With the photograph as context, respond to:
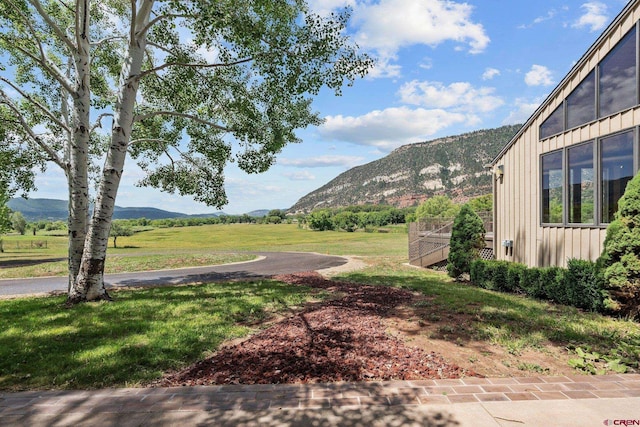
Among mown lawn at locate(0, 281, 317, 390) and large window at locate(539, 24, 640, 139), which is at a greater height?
large window at locate(539, 24, 640, 139)

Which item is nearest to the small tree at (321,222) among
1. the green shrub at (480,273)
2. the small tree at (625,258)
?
the green shrub at (480,273)

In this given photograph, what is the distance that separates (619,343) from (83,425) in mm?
6560

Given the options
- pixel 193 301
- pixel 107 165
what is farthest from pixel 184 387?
pixel 107 165

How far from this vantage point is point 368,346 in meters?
4.43

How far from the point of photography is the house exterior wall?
24.1 ft

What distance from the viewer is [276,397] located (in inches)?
123

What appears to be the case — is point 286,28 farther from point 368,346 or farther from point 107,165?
point 368,346

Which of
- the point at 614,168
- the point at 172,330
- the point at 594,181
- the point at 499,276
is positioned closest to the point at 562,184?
the point at 594,181

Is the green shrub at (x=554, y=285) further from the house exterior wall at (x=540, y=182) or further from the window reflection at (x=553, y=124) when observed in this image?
the window reflection at (x=553, y=124)

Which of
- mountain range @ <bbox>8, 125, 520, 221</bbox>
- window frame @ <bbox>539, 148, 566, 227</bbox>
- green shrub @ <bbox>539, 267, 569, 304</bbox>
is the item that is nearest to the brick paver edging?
green shrub @ <bbox>539, 267, 569, 304</bbox>

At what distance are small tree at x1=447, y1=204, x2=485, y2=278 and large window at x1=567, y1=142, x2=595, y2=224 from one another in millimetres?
3178

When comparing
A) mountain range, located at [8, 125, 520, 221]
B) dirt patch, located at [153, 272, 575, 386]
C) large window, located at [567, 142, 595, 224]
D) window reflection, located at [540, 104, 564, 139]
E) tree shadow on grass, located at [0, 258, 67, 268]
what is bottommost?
tree shadow on grass, located at [0, 258, 67, 268]

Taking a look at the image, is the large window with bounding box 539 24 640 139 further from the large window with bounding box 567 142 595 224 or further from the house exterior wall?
the large window with bounding box 567 142 595 224

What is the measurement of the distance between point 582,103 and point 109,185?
12.1 m
